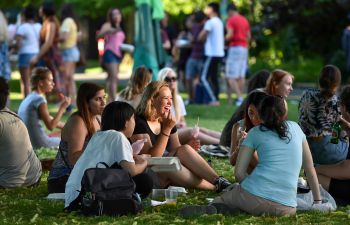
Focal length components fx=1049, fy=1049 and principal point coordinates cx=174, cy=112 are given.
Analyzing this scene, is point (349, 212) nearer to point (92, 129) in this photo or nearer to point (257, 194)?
point (257, 194)

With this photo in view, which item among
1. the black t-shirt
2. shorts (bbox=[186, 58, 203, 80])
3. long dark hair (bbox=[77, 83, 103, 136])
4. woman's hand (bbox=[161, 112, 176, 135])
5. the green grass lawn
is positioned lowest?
shorts (bbox=[186, 58, 203, 80])

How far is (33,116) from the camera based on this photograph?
12492 mm

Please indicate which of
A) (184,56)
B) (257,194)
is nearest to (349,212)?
(257,194)

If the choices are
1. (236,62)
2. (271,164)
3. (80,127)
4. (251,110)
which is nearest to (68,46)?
(236,62)

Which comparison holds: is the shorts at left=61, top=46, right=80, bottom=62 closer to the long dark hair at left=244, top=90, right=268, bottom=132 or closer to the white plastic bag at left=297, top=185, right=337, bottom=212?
the long dark hair at left=244, top=90, right=268, bottom=132

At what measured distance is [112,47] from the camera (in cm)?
2036

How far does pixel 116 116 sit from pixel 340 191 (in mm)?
2173

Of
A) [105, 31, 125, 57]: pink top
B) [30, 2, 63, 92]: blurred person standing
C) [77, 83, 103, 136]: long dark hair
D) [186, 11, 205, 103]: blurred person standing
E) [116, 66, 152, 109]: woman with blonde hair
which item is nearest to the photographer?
[77, 83, 103, 136]: long dark hair

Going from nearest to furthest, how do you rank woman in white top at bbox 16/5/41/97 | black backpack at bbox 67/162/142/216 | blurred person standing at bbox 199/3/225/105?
black backpack at bbox 67/162/142/216, woman in white top at bbox 16/5/41/97, blurred person standing at bbox 199/3/225/105

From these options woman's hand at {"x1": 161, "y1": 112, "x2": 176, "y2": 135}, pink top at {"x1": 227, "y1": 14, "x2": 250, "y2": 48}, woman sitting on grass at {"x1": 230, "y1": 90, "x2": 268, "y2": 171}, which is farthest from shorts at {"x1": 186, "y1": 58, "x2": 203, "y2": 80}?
woman's hand at {"x1": 161, "y1": 112, "x2": 176, "y2": 135}

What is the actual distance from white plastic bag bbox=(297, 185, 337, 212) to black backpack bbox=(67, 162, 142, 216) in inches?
53.8

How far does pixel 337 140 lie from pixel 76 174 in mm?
2557

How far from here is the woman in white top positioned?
20.0 meters

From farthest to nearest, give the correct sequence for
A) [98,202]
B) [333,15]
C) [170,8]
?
[170,8] → [333,15] → [98,202]
